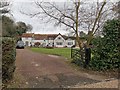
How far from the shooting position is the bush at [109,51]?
1160 cm

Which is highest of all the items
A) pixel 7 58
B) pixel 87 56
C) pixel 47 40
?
pixel 47 40

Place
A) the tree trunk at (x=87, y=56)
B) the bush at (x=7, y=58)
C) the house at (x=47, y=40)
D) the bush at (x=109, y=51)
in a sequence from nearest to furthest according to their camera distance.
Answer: the bush at (x=7, y=58)
the bush at (x=109, y=51)
the tree trunk at (x=87, y=56)
the house at (x=47, y=40)

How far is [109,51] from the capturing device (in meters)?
11.7

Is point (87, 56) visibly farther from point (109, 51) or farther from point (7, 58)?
point (7, 58)

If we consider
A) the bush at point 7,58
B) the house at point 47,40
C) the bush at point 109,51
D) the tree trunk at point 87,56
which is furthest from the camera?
the house at point 47,40

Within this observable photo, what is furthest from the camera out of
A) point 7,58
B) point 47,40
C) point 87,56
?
point 47,40

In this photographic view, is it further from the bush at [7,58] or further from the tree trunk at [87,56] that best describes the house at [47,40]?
the bush at [7,58]

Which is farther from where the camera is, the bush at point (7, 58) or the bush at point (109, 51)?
the bush at point (109, 51)

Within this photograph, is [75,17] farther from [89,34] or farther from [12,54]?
[12,54]

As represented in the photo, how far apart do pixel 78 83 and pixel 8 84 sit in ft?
8.96

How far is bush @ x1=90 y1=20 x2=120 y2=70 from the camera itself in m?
11.6

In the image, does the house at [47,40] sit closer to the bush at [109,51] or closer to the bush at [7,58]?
the bush at [109,51]

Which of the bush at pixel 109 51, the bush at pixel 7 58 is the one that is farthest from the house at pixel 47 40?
the bush at pixel 7 58

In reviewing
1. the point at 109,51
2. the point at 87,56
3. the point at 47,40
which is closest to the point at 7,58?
the point at 87,56
